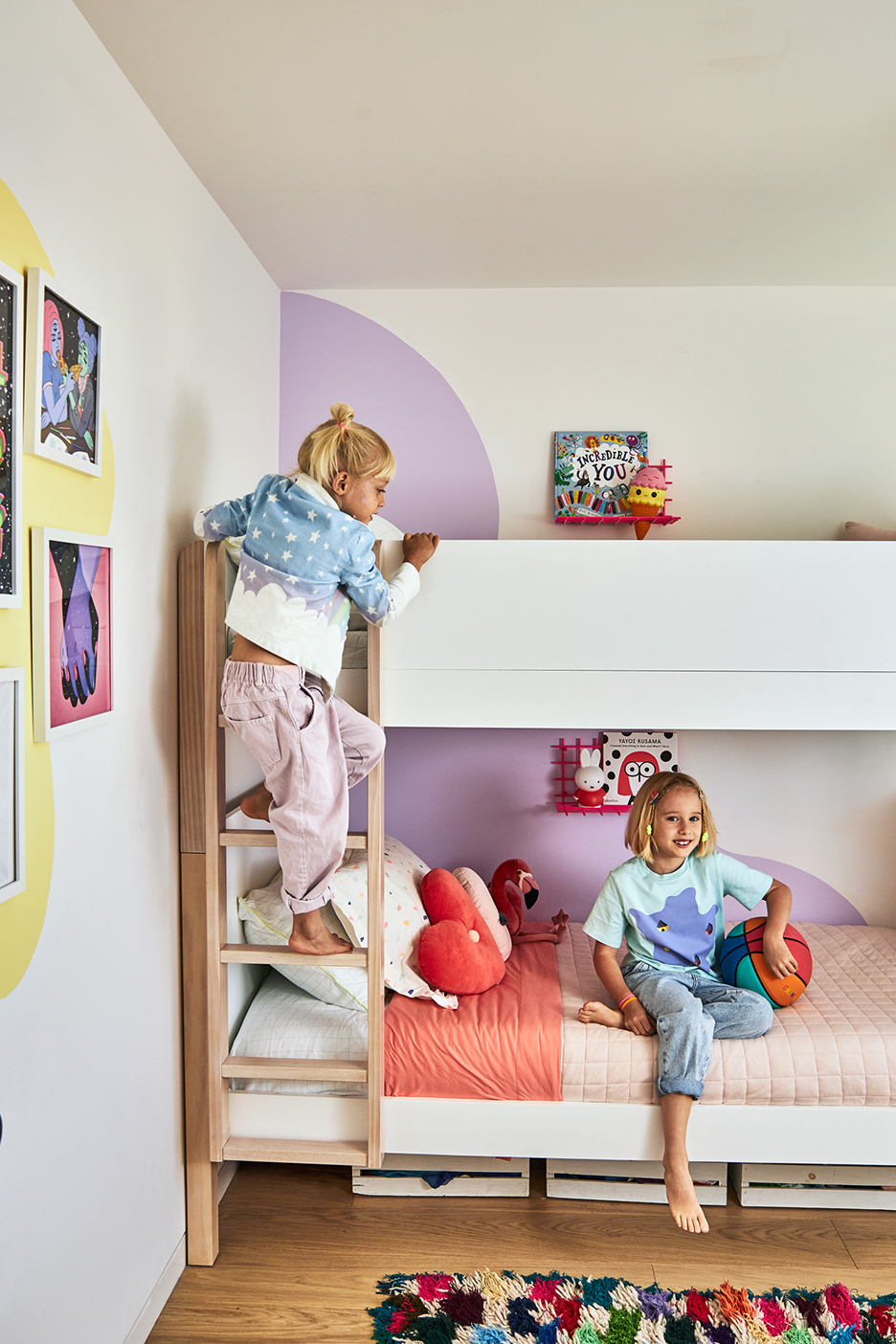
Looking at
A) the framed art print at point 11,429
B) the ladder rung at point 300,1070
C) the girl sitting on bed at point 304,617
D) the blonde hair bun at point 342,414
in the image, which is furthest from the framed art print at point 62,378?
the ladder rung at point 300,1070

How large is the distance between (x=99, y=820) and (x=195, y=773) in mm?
388

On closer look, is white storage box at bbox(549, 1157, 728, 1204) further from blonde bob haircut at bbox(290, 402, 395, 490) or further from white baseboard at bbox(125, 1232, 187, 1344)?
blonde bob haircut at bbox(290, 402, 395, 490)

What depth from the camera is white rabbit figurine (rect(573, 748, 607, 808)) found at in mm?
2803

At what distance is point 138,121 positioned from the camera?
5.75 feet

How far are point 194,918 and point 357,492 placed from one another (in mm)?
1033

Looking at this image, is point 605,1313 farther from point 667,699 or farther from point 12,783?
point 12,783

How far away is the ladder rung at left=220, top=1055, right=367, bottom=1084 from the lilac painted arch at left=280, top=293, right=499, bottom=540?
5.37 ft

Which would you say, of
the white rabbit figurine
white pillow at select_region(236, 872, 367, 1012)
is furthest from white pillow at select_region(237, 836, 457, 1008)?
the white rabbit figurine

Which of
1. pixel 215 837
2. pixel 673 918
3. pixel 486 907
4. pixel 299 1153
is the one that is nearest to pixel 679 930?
pixel 673 918

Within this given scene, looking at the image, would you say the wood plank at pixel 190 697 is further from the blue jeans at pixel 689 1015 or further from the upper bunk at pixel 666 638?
the blue jeans at pixel 689 1015

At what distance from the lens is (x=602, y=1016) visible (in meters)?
2.11

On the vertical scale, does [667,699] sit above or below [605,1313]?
above

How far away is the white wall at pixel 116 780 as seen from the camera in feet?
4.48

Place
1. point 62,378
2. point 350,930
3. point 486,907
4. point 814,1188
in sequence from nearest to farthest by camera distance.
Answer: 1. point 62,378
2. point 350,930
3. point 814,1188
4. point 486,907
